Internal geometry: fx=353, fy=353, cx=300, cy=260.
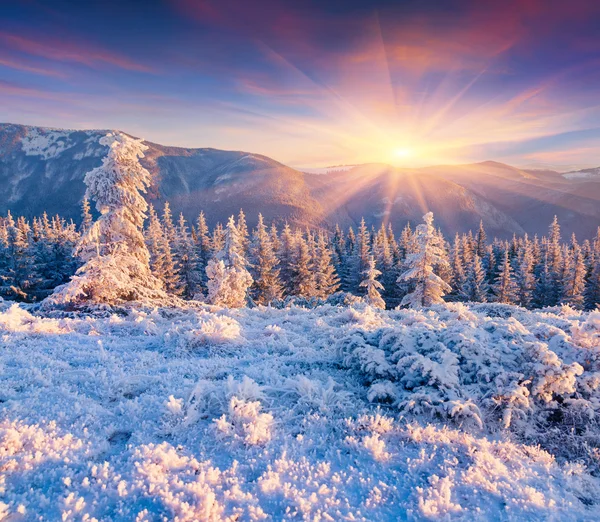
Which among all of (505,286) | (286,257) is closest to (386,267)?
(286,257)

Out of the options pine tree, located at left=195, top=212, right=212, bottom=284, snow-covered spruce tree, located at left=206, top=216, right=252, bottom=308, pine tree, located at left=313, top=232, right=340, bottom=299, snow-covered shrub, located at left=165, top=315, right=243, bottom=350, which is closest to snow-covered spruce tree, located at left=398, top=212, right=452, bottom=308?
snow-covered spruce tree, located at left=206, top=216, right=252, bottom=308

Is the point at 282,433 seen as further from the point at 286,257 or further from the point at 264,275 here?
the point at 286,257

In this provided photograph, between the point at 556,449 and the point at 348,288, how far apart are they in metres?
54.5

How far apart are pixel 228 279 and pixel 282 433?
26.0 metres

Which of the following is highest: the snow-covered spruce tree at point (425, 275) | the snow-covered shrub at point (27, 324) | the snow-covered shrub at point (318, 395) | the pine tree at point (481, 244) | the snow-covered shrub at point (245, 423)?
the snow-covered shrub at point (27, 324)

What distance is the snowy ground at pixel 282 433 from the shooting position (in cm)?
391

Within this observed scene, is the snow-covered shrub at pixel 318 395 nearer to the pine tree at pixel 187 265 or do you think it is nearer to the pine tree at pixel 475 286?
the pine tree at pixel 187 265

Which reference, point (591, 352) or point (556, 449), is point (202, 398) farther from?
point (591, 352)

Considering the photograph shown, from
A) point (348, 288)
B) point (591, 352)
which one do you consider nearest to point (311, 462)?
point (591, 352)

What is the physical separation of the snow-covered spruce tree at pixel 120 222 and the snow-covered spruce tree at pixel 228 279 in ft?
41.5

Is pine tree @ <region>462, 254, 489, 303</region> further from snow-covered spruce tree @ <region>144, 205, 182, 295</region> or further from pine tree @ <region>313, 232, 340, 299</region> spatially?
snow-covered spruce tree @ <region>144, 205, 182, 295</region>

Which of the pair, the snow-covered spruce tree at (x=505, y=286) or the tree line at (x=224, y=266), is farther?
the snow-covered spruce tree at (x=505, y=286)

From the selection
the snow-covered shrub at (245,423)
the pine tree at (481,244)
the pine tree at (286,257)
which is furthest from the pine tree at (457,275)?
the snow-covered shrub at (245,423)

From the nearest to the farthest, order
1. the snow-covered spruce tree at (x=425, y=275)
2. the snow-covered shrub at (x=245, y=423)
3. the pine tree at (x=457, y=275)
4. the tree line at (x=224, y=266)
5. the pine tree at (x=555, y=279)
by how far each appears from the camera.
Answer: the snow-covered shrub at (x=245, y=423), the tree line at (x=224, y=266), the snow-covered spruce tree at (x=425, y=275), the pine tree at (x=457, y=275), the pine tree at (x=555, y=279)
